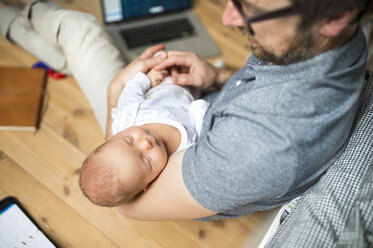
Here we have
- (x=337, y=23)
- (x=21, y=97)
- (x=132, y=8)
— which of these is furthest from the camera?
(x=132, y=8)

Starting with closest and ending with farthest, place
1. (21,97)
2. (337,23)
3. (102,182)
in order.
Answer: (337,23) < (102,182) < (21,97)

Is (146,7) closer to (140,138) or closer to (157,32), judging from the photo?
(157,32)

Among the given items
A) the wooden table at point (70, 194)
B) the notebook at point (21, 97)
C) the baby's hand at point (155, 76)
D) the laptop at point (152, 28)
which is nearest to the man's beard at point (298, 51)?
the baby's hand at point (155, 76)

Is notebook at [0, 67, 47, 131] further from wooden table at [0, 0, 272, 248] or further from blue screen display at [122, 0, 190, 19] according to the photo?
blue screen display at [122, 0, 190, 19]

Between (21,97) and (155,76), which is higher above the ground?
(155,76)

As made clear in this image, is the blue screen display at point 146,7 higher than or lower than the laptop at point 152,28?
higher

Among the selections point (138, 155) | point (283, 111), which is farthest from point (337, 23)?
point (138, 155)

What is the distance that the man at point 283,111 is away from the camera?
75 centimetres

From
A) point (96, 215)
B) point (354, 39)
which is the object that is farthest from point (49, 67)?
point (354, 39)

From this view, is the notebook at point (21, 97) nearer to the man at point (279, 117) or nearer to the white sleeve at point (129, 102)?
the white sleeve at point (129, 102)

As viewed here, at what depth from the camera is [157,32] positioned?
1.89 m

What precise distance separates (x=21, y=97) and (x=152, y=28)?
0.86 metres

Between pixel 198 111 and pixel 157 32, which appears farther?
pixel 157 32

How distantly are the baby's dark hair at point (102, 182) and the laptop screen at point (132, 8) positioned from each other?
111 centimetres
